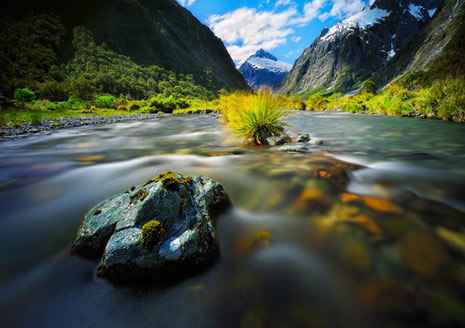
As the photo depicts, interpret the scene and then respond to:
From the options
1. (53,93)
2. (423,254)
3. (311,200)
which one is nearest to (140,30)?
(53,93)

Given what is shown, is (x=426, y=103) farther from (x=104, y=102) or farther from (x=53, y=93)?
(x=53, y=93)

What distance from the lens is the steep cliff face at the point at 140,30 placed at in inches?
4481

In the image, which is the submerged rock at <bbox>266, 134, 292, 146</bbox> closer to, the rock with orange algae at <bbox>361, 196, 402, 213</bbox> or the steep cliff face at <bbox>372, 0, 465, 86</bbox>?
the rock with orange algae at <bbox>361, 196, 402, 213</bbox>

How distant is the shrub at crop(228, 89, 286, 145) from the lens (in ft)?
21.6

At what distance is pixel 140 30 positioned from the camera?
13262 cm

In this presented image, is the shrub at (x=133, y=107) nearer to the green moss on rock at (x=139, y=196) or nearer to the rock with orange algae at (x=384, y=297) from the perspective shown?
the green moss on rock at (x=139, y=196)

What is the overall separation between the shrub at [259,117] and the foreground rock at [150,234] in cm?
481

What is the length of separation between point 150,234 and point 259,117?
557 centimetres

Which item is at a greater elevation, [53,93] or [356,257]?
[53,93]

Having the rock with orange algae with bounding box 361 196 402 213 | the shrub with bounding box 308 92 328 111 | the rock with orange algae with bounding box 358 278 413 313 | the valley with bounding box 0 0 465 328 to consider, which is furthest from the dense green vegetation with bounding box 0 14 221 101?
the rock with orange algae with bounding box 358 278 413 313

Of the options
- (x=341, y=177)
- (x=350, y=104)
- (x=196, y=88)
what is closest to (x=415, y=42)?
(x=196, y=88)

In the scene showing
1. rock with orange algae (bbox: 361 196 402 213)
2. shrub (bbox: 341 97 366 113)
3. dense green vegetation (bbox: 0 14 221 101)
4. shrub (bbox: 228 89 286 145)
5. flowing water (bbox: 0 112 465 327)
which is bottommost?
flowing water (bbox: 0 112 465 327)

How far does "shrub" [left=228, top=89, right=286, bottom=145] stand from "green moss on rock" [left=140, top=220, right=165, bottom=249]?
531 centimetres

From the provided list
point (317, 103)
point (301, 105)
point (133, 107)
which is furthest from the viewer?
point (133, 107)
